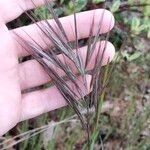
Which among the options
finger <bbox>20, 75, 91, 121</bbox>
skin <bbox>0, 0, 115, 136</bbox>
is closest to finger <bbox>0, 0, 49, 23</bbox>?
skin <bbox>0, 0, 115, 136</bbox>

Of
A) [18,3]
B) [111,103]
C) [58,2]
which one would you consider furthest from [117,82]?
[18,3]

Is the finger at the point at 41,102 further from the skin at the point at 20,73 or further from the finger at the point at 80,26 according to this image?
the finger at the point at 80,26

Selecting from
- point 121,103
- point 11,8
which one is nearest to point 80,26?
point 11,8

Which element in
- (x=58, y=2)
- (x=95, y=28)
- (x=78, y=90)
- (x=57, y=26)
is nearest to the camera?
(x=78, y=90)

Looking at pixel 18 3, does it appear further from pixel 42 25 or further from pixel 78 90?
pixel 78 90

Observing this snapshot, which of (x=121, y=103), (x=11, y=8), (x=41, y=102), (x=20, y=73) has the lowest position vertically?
(x=121, y=103)

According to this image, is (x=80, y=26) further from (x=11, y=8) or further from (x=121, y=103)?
(x=121, y=103)
